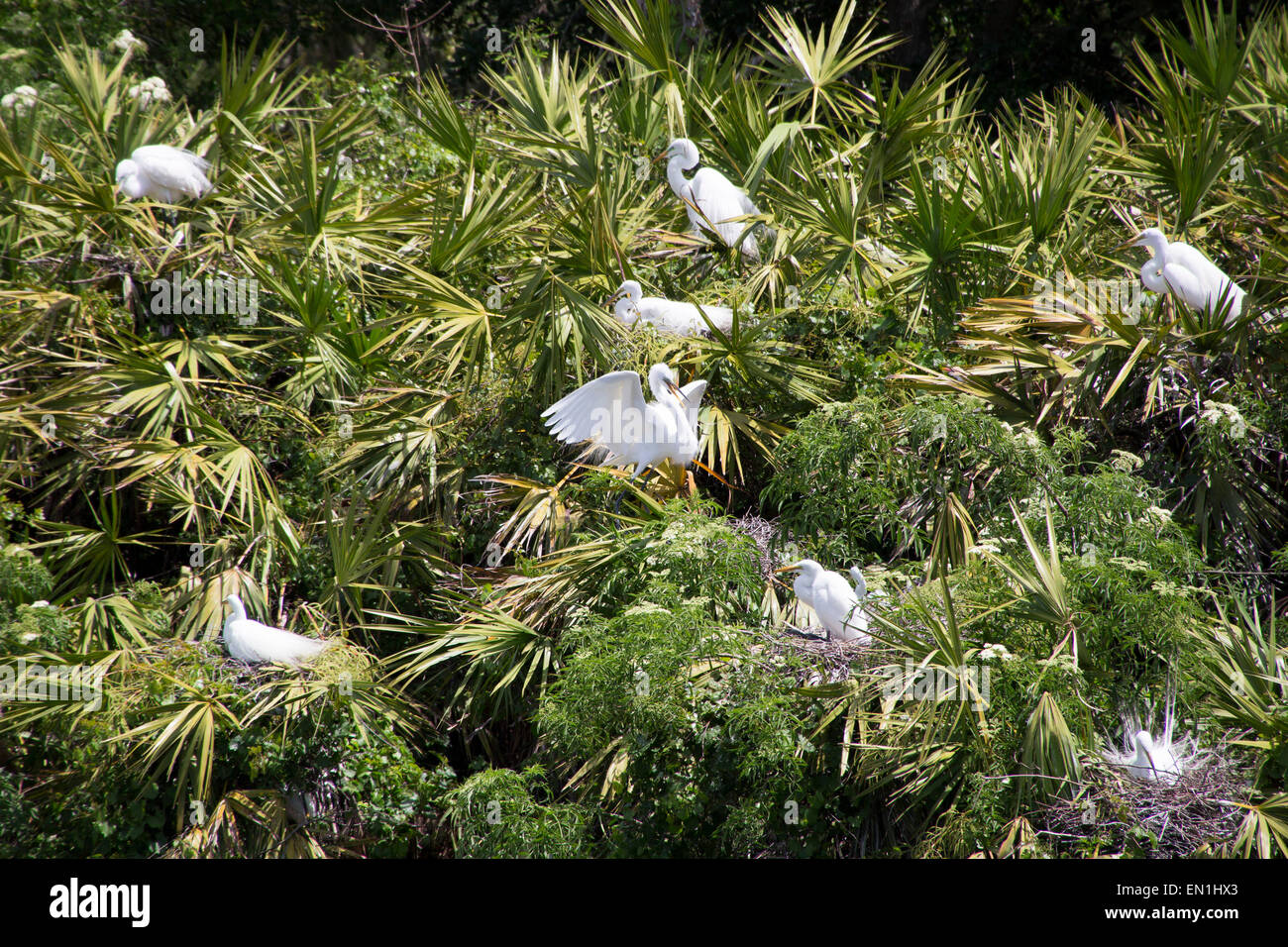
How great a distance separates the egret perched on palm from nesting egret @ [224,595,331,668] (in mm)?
1554

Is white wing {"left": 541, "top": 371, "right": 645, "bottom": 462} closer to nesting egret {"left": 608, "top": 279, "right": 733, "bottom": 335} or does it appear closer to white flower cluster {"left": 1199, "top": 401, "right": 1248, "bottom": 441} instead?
nesting egret {"left": 608, "top": 279, "right": 733, "bottom": 335}

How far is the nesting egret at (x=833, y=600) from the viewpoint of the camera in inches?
187

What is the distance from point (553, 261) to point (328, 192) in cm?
130

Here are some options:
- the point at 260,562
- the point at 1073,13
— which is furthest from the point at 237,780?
the point at 1073,13

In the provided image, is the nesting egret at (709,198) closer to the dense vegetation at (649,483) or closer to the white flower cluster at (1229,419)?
the dense vegetation at (649,483)

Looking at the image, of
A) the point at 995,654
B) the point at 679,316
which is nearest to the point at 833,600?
the point at 995,654

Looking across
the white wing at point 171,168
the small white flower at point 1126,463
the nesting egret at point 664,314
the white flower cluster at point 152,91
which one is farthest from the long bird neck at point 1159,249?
the white flower cluster at point 152,91

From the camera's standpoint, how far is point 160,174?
22.5 ft

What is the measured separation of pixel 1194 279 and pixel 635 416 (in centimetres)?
263

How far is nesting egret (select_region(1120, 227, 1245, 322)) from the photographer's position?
5.39m

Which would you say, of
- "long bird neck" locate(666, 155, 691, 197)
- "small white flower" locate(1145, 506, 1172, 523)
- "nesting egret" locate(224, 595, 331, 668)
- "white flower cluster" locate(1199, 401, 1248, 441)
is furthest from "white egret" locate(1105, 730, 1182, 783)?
"long bird neck" locate(666, 155, 691, 197)

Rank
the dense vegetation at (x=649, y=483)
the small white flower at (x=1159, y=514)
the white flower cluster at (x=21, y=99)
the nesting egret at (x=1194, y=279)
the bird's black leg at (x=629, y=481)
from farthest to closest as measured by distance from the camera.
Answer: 1. the white flower cluster at (x=21, y=99)
2. the bird's black leg at (x=629, y=481)
3. the nesting egret at (x=1194, y=279)
4. the small white flower at (x=1159, y=514)
5. the dense vegetation at (x=649, y=483)

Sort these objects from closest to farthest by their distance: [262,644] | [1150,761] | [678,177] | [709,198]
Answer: [1150,761] < [262,644] < [709,198] < [678,177]

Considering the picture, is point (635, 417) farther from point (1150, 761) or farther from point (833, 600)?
point (1150, 761)
